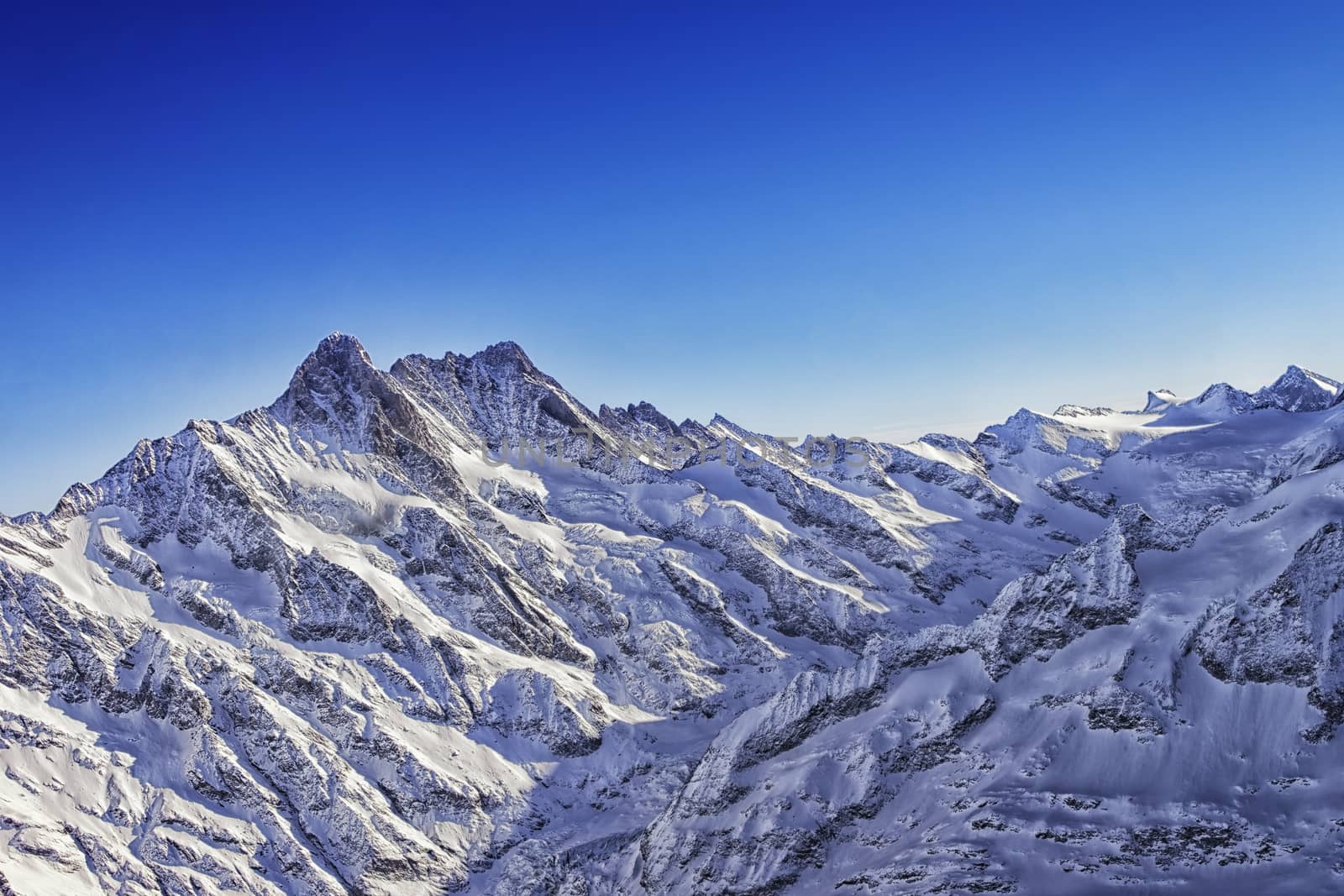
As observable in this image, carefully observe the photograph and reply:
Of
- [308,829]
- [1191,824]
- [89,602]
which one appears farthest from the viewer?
[89,602]

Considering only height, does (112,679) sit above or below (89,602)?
below

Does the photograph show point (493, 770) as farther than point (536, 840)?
Yes

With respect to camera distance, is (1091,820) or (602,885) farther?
(602,885)

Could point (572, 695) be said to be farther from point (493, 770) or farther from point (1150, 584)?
point (1150, 584)

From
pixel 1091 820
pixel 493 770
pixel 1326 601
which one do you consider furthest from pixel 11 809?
pixel 1326 601

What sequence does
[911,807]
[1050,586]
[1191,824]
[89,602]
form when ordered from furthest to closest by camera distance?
[89,602], [1050,586], [911,807], [1191,824]

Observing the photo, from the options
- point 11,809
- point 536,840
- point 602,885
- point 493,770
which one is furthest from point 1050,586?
point 11,809

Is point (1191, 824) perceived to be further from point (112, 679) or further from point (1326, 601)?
point (112, 679)

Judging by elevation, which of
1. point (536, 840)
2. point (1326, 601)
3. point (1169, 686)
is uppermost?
point (1326, 601)

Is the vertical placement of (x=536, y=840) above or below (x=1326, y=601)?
below
